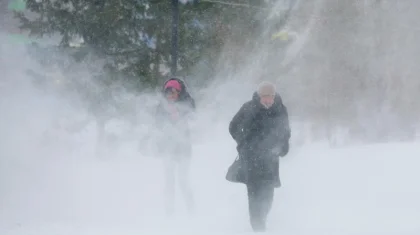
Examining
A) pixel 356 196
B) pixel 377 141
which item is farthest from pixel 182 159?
pixel 377 141

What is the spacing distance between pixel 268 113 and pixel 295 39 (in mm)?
14534

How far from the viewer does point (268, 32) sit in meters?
20.3

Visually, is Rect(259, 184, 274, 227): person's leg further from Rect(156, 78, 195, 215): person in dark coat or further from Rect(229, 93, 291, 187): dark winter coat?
Rect(156, 78, 195, 215): person in dark coat

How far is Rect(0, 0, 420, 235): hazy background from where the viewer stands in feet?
28.6

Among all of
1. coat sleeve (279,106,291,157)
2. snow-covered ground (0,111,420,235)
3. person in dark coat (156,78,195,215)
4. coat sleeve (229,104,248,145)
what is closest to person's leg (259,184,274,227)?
snow-covered ground (0,111,420,235)

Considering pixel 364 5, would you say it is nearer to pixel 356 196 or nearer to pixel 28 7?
pixel 28 7

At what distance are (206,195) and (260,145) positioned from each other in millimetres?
3557

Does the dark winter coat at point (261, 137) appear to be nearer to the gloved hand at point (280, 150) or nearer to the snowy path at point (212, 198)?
the gloved hand at point (280, 150)

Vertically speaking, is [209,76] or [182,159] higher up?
[209,76]

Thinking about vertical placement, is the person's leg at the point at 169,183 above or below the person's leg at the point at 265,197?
above

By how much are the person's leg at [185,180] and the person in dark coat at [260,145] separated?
161cm

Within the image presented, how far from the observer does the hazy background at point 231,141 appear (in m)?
8.70

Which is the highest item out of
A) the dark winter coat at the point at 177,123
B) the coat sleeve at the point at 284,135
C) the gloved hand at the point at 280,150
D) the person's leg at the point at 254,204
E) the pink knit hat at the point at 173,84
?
the pink knit hat at the point at 173,84

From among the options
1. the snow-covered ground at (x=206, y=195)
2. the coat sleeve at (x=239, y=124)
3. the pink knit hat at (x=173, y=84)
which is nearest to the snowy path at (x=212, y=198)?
the snow-covered ground at (x=206, y=195)
